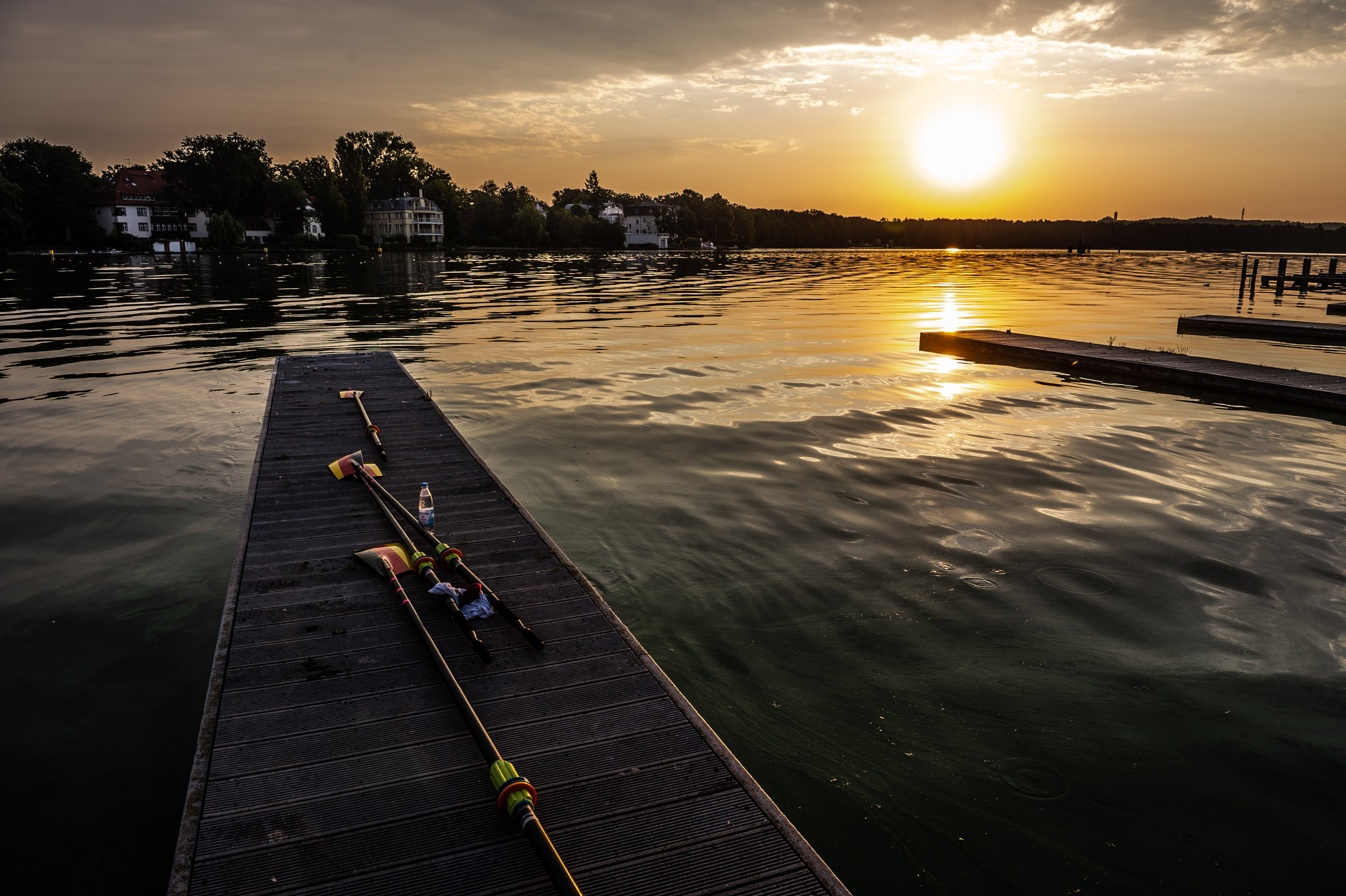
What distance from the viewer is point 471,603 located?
545 cm

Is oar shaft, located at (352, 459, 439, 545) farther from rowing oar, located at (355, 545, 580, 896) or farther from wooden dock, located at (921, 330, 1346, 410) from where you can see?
wooden dock, located at (921, 330, 1346, 410)

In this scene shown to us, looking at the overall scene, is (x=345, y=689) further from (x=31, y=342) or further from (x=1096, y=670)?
(x=31, y=342)

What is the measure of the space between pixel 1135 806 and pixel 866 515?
4.77 m

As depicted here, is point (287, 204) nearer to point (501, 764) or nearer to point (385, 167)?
point (385, 167)

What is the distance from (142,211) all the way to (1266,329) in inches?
6407

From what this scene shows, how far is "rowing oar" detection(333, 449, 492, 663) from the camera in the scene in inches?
192

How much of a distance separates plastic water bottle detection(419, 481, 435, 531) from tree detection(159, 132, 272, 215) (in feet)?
510

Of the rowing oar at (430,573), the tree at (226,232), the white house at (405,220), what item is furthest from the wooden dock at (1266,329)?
the white house at (405,220)

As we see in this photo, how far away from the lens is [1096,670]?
584 cm

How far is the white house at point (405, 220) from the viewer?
152875mm

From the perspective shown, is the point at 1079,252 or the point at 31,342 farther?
→ the point at 1079,252

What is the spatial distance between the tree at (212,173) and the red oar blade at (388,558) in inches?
6150

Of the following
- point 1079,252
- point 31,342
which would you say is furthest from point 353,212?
point 1079,252

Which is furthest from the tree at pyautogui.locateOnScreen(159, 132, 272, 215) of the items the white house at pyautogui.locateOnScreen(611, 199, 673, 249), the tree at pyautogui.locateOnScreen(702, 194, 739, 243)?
the tree at pyautogui.locateOnScreen(702, 194, 739, 243)
